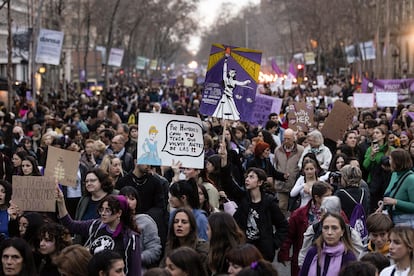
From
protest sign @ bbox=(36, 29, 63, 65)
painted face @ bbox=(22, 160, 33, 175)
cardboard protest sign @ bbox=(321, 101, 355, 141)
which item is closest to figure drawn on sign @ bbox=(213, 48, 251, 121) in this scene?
painted face @ bbox=(22, 160, 33, 175)

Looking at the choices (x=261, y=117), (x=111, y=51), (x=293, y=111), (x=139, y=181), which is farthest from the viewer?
(x=111, y=51)

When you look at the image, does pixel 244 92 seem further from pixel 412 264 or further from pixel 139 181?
pixel 412 264

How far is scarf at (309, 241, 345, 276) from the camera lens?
7.04 m

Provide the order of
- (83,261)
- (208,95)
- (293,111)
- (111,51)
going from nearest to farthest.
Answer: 1. (83,261)
2. (208,95)
3. (293,111)
4. (111,51)

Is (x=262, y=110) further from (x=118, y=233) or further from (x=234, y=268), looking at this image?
(x=234, y=268)

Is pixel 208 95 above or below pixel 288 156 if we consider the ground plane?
above

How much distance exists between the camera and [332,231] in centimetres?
712

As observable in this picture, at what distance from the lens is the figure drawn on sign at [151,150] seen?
1011cm

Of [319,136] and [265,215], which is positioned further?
[319,136]

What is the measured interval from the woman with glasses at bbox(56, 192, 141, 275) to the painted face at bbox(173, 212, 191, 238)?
12.7 inches

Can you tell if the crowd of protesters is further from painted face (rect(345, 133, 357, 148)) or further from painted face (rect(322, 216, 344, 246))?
painted face (rect(345, 133, 357, 148))

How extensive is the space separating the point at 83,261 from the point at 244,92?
5.76 m

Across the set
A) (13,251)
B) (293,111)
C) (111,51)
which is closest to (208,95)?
(13,251)

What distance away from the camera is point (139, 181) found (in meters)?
10.1
